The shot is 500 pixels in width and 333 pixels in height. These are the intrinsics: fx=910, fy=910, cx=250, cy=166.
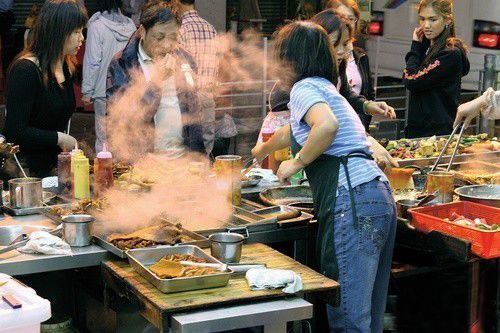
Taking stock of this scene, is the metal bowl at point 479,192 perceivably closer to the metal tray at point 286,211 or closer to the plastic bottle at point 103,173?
the metal tray at point 286,211

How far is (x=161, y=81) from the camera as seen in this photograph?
6.20 meters

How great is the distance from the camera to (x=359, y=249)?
15.4 ft

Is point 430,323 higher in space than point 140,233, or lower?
lower

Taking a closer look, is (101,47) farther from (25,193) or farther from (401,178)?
(401,178)

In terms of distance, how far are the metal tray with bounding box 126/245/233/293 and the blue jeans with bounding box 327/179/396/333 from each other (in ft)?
2.39

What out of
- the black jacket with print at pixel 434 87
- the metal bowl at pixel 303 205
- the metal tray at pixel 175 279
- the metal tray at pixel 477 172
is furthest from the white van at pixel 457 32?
the metal tray at pixel 175 279

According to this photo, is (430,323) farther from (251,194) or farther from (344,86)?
(344,86)

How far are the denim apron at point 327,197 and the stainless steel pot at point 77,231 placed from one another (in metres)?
1.18

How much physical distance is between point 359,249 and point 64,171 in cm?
199

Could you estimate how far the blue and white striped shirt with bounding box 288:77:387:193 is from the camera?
4.71 m

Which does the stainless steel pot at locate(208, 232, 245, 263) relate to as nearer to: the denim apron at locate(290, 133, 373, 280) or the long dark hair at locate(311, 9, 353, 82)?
the denim apron at locate(290, 133, 373, 280)

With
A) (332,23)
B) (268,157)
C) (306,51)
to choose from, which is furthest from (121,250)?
(332,23)

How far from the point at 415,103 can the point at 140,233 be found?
4237 millimetres

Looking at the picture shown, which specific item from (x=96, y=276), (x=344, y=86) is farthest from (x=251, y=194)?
(x=344, y=86)
